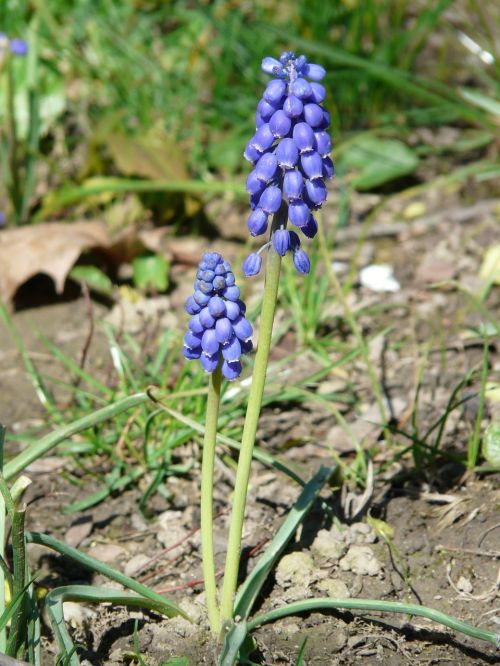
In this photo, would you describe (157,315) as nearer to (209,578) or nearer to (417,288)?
(417,288)

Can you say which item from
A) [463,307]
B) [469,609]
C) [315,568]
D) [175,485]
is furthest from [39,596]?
[463,307]

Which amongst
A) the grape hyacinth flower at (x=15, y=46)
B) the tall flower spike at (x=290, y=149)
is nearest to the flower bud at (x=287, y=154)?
the tall flower spike at (x=290, y=149)

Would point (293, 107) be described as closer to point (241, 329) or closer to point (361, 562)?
point (241, 329)

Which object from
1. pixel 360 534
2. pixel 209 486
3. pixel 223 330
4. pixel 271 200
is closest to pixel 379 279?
pixel 360 534

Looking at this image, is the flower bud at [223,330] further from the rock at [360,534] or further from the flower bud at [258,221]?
the rock at [360,534]

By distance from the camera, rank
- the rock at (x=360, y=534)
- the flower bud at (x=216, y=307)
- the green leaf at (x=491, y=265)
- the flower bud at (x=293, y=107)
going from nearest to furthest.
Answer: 1. the flower bud at (x=293, y=107)
2. the flower bud at (x=216, y=307)
3. the rock at (x=360, y=534)
4. the green leaf at (x=491, y=265)

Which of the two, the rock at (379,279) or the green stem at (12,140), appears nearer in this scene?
the rock at (379,279)
